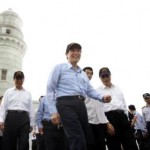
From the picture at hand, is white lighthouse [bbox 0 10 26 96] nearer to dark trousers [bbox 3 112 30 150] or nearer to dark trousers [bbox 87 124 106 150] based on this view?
dark trousers [bbox 3 112 30 150]

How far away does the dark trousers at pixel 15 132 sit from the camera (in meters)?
6.18

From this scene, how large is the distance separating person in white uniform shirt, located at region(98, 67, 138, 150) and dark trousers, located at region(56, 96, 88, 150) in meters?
1.83

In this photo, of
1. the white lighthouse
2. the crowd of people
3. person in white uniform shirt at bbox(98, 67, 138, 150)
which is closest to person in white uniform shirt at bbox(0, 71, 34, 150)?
the crowd of people

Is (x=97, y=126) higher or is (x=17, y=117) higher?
(x=17, y=117)

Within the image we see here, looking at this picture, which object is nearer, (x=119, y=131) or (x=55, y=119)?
(x=55, y=119)

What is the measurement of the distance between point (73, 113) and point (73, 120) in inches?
4.3

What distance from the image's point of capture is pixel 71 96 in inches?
164

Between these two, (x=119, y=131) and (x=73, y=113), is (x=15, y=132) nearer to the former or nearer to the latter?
(x=119, y=131)

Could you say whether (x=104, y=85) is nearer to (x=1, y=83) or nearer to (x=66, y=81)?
(x=66, y=81)

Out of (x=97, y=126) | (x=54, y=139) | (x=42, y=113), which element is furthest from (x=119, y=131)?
(x=42, y=113)

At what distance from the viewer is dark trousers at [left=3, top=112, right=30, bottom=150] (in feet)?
20.3

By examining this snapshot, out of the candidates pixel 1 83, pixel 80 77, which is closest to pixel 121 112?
pixel 80 77

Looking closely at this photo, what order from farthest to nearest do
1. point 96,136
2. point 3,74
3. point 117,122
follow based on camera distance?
point 3,74
point 117,122
point 96,136

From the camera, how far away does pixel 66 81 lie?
14.3 feet
